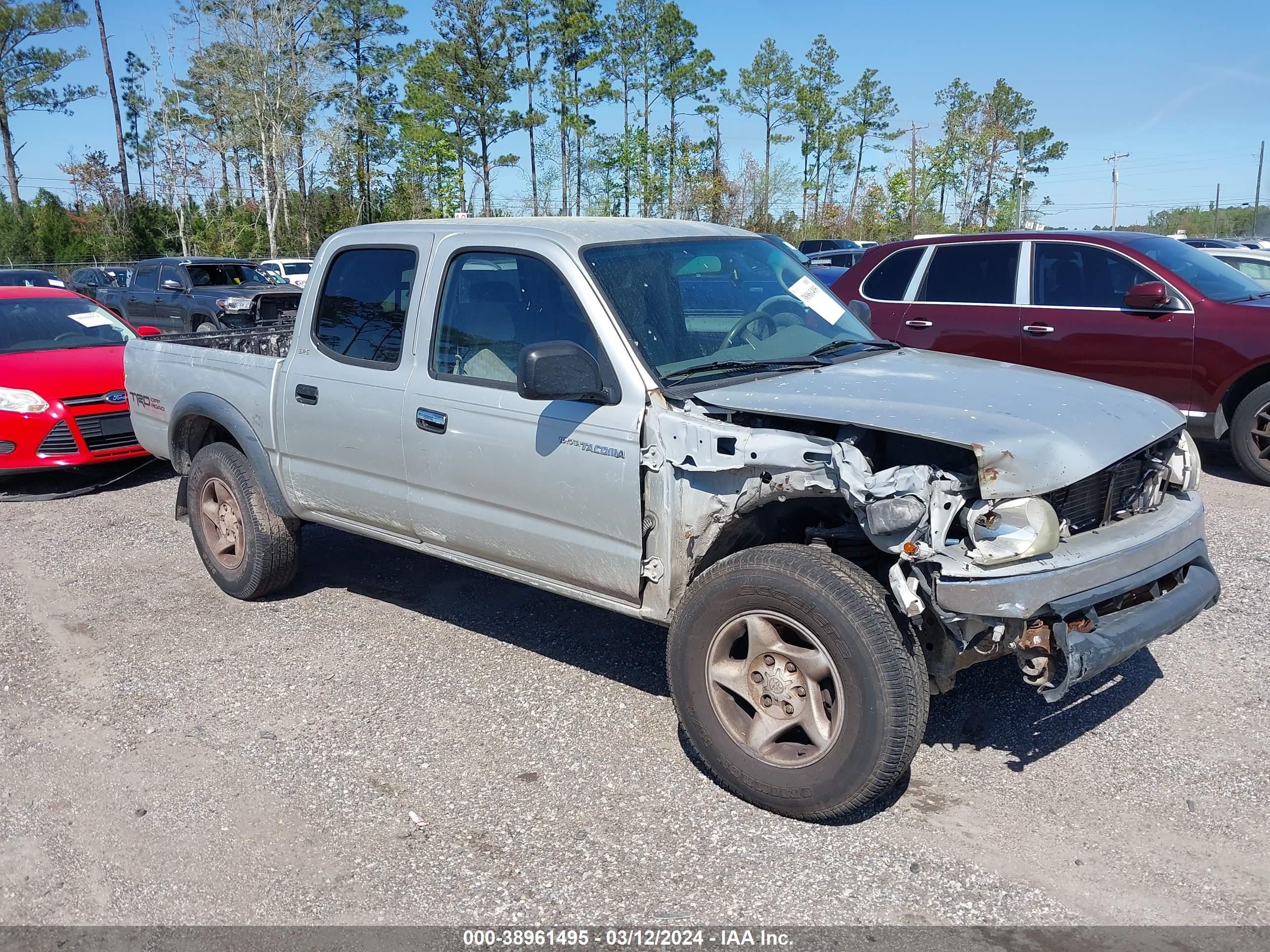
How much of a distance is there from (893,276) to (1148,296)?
2157mm

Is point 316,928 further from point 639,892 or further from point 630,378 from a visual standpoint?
point 630,378

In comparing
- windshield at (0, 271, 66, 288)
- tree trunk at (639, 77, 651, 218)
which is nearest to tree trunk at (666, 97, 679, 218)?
tree trunk at (639, 77, 651, 218)

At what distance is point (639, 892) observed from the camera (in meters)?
3.15

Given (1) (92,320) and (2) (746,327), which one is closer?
(2) (746,327)

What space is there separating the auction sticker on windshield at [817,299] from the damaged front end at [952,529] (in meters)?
1.21

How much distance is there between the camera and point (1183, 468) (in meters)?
3.96

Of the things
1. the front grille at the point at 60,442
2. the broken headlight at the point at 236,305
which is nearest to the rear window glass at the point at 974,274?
the front grille at the point at 60,442

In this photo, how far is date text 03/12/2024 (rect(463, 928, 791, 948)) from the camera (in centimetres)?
292

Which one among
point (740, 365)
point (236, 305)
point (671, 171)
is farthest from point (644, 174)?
point (740, 365)

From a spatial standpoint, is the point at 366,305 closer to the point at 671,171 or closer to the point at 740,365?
the point at 740,365

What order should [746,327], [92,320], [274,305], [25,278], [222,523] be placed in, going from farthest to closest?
[25,278], [274,305], [92,320], [222,523], [746,327]

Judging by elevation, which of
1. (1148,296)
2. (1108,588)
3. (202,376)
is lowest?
(1108,588)

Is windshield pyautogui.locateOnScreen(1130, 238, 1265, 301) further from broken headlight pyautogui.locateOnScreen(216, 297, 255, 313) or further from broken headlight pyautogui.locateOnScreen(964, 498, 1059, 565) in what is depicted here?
broken headlight pyautogui.locateOnScreen(216, 297, 255, 313)

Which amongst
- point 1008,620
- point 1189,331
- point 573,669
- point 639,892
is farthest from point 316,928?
point 1189,331
